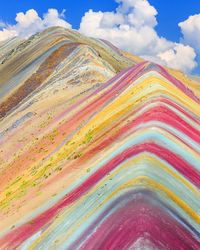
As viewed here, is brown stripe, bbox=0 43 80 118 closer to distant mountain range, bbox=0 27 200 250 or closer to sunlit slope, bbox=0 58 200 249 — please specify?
distant mountain range, bbox=0 27 200 250

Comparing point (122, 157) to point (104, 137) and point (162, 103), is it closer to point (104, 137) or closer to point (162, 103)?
point (104, 137)

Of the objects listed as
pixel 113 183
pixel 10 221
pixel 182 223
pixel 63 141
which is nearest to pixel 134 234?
pixel 182 223

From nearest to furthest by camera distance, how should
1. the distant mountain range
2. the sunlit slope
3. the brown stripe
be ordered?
the sunlit slope
the distant mountain range
the brown stripe

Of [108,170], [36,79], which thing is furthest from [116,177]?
[36,79]

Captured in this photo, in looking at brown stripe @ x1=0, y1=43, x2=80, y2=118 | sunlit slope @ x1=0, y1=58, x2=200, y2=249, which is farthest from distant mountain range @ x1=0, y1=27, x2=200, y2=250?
brown stripe @ x1=0, y1=43, x2=80, y2=118

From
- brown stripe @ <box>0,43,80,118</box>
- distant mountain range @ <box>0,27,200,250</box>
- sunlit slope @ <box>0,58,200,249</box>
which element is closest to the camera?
sunlit slope @ <box>0,58,200,249</box>

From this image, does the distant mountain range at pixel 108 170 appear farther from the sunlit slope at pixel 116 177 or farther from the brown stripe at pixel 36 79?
the brown stripe at pixel 36 79

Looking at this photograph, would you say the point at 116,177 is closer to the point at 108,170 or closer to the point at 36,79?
the point at 108,170

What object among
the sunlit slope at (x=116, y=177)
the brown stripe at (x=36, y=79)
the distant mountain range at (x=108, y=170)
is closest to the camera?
the sunlit slope at (x=116, y=177)

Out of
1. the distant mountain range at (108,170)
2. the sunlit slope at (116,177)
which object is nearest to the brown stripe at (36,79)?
the distant mountain range at (108,170)
